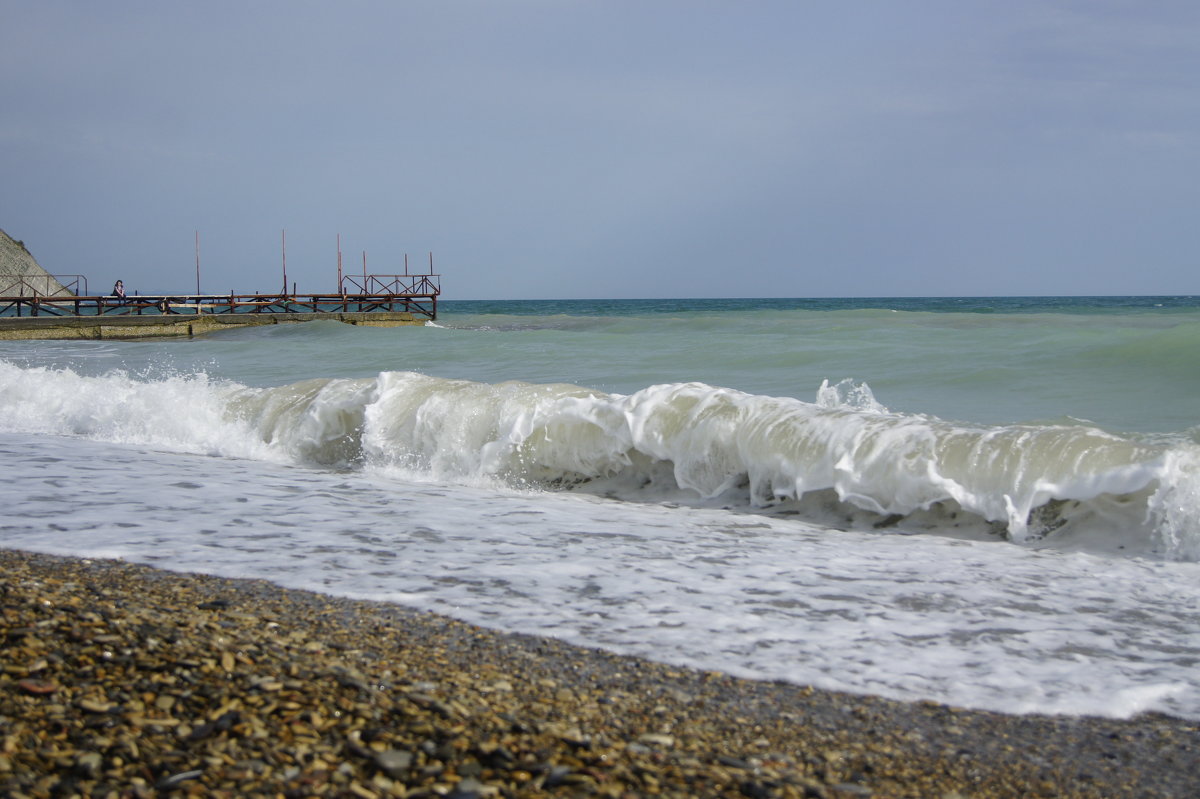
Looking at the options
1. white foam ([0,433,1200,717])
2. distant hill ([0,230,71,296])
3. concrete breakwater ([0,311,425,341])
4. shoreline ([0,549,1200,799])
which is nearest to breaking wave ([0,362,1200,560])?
white foam ([0,433,1200,717])

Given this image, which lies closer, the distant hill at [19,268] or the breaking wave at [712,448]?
the breaking wave at [712,448]

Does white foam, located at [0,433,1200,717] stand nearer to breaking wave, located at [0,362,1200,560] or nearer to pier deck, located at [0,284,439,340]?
breaking wave, located at [0,362,1200,560]

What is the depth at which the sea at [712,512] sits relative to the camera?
362 cm

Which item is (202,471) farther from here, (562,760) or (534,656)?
(562,760)

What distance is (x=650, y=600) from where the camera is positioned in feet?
13.3

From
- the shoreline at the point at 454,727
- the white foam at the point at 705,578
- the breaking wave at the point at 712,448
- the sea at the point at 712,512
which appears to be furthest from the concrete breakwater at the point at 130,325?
the shoreline at the point at 454,727

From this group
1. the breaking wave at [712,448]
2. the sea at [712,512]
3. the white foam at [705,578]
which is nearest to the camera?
the white foam at [705,578]

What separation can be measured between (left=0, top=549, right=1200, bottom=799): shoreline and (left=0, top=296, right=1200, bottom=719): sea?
272 millimetres

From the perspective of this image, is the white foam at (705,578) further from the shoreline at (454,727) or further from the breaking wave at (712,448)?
the breaking wave at (712,448)

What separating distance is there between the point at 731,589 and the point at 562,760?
6.61 feet

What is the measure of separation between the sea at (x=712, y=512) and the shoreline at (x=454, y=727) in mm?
272

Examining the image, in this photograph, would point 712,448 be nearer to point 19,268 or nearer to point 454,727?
point 454,727

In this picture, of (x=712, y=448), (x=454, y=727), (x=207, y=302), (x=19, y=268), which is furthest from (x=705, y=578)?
(x=19, y=268)

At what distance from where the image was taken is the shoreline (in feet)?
7.50
